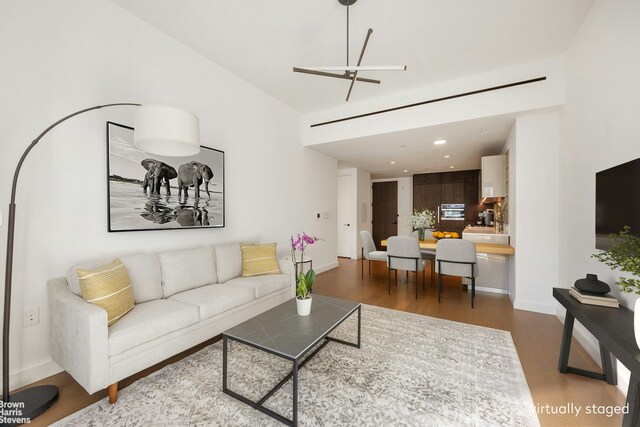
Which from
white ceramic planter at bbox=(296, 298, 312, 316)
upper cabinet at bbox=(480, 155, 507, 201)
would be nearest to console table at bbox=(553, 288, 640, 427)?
white ceramic planter at bbox=(296, 298, 312, 316)

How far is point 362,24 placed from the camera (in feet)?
8.15

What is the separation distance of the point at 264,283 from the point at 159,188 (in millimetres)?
1445

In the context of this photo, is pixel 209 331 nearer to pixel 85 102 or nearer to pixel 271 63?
pixel 85 102

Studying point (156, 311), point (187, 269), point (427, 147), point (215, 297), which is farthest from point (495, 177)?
point (156, 311)

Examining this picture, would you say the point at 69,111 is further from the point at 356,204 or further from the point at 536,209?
the point at 356,204

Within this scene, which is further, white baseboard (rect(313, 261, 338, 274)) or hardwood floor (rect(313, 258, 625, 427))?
white baseboard (rect(313, 261, 338, 274))

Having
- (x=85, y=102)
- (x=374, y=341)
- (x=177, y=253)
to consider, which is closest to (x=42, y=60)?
(x=85, y=102)

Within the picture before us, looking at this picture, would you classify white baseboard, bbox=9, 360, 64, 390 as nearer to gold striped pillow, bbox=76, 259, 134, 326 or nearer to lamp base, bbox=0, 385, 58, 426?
lamp base, bbox=0, 385, 58, 426

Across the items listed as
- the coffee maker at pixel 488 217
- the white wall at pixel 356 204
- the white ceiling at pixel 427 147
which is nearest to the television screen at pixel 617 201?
the white ceiling at pixel 427 147

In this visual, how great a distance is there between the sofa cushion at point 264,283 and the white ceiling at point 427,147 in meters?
2.56

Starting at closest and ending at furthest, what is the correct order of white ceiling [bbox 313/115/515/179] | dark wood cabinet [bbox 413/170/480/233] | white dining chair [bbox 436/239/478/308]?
white dining chair [bbox 436/239/478/308] < white ceiling [bbox 313/115/515/179] < dark wood cabinet [bbox 413/170/480/233]

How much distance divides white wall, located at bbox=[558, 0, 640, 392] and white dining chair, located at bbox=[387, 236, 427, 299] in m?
1.59

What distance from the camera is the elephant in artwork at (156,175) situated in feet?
8.19

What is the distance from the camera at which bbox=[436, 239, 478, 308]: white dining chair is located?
3391 mm
